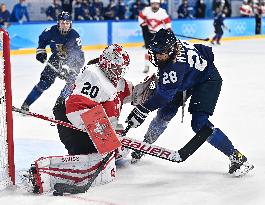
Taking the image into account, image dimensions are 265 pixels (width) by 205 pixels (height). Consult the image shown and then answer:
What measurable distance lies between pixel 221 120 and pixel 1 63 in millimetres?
2937

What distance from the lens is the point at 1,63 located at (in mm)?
3660

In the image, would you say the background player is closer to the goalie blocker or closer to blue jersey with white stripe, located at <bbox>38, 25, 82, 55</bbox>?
blue jersey with white stripe, located at <bbox>38, 25, 82, 55</bbox>

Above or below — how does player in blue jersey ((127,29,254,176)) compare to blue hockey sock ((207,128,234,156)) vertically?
above

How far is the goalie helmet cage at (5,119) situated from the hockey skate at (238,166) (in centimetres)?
144

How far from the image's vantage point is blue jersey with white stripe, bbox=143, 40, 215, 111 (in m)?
3.71

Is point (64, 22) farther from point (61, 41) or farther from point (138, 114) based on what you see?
point (138, 114)

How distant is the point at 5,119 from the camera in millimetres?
3645

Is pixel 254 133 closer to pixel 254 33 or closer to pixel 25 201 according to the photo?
pixel 25 201

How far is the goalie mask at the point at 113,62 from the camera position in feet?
12.3

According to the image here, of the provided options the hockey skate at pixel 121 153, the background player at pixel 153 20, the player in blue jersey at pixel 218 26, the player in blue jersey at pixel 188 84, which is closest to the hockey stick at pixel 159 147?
the player in blue jersey at pixel 188 84

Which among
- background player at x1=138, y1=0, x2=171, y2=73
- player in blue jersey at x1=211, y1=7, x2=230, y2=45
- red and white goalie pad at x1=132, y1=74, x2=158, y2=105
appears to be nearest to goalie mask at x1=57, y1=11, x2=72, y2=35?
red and white goalie pad at x1=132, y1=74, x2=158, y2=105

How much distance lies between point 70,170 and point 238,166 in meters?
1.12

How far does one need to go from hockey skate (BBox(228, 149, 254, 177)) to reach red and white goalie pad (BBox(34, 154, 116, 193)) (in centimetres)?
81

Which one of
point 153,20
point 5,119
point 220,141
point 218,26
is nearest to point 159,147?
point 220,141
